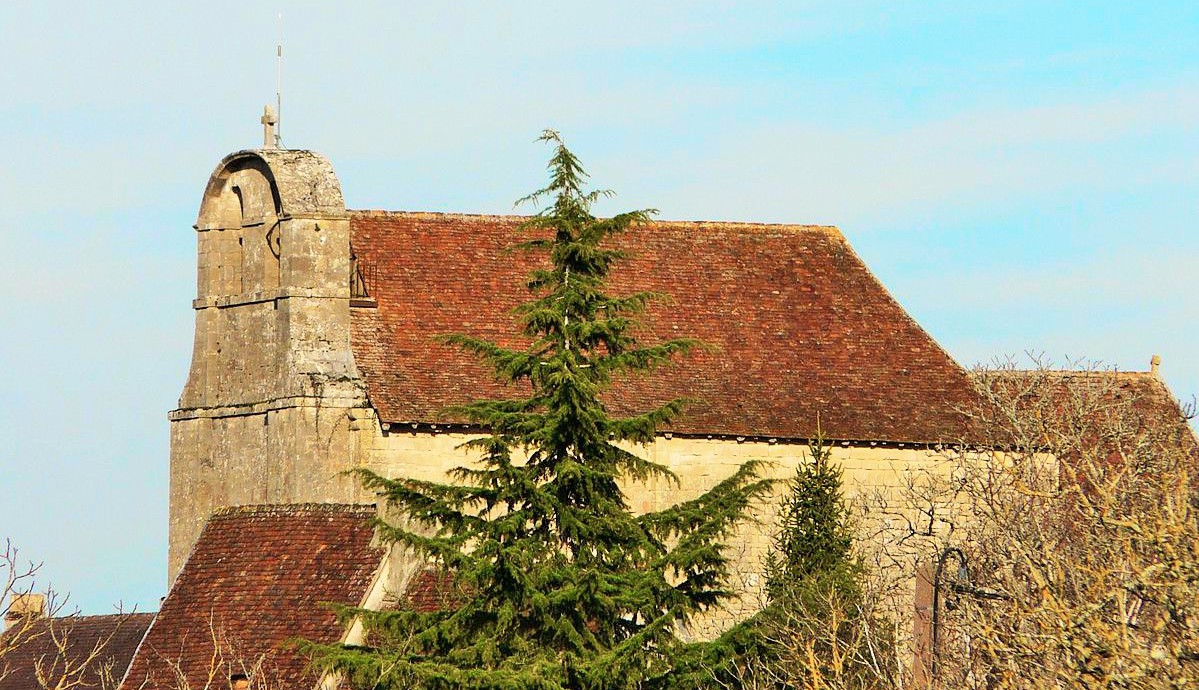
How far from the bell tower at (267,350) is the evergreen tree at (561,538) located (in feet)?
33.0

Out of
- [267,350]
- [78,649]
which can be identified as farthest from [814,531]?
[78,649]

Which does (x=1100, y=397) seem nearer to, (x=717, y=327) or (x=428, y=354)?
(x=717, y=327)

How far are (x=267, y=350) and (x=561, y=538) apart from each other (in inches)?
508

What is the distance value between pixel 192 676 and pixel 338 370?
8356 mm

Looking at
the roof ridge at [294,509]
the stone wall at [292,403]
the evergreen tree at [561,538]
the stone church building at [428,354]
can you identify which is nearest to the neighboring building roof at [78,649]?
the stone wall at [292,403]

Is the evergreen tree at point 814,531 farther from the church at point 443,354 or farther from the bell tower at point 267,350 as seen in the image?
the bell tower at point 267,350

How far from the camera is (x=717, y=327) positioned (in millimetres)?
35375

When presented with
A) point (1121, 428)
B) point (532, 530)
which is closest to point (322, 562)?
point (532, 530)

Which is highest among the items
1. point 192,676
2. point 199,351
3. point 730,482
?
point 199,351

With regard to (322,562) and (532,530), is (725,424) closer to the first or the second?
(322,562)

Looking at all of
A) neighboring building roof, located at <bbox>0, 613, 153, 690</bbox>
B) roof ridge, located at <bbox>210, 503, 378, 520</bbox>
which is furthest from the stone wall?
roof ridge, located at <bbox>210, 503, 378, 520</bbox>

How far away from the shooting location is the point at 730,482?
23219mm

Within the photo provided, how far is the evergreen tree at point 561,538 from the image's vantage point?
70.7ft

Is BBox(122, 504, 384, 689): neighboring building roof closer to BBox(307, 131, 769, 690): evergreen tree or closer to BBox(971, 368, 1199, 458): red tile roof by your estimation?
BBox(307, 131, 769, 690): evergreen tree
